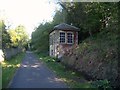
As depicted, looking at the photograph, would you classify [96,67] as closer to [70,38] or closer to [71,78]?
[71,78]

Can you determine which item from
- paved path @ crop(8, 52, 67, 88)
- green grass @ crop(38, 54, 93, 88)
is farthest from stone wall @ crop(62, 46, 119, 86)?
paved path @ crop(8, 52, 67, 88)

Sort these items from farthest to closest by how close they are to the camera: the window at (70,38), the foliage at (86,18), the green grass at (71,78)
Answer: the window at (70,38)
the foliage at (86,18)
the green grass at (71,78)

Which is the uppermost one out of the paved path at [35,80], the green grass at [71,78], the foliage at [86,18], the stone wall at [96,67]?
the foliage at [86,18]

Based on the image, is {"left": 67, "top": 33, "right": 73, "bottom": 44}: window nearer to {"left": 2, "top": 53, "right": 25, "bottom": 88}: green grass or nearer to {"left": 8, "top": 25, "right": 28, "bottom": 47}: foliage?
{"left": 8, "top": 25, "right": 28, "bottom": 47}: foliage

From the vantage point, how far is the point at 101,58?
17.0 m

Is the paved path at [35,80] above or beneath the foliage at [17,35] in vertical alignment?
beneath

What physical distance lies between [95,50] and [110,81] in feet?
20.1

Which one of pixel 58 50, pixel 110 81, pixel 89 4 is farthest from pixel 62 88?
pixel 58 50

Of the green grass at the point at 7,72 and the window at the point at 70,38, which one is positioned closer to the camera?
the green grass at the point at 7,72

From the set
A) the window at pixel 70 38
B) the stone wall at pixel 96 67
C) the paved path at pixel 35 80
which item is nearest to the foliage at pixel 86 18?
the window at pixel 70 38

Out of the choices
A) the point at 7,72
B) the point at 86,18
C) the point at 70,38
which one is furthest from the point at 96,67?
the point at 70,38

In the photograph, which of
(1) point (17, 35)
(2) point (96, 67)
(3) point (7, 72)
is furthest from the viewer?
(1) point (17, 35)

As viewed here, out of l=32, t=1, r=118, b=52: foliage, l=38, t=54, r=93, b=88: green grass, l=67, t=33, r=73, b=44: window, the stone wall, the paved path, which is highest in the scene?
l=32, t=1, r=118, b=52: foliage

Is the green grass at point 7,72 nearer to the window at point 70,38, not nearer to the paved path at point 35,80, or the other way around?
the paved path at point 35,80
